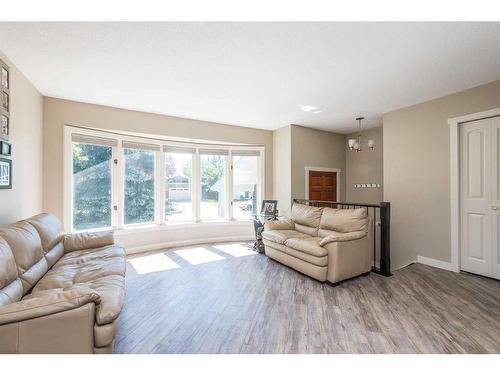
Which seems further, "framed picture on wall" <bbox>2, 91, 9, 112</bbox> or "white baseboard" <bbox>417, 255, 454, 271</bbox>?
"white baseboard" <bbox>417, 255, 454, 271</bbox>

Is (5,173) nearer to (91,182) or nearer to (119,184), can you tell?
(91,182)

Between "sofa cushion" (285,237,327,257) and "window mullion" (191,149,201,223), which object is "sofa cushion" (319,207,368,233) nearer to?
"sofa cushion" (285,237,327,257)

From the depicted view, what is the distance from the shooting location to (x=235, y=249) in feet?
14.3

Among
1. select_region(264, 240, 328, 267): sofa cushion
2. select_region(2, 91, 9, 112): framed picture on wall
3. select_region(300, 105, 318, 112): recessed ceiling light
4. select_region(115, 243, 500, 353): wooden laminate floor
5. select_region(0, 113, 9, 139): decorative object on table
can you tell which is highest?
select_region(300, 105, 318, 112): recessed ceiling light

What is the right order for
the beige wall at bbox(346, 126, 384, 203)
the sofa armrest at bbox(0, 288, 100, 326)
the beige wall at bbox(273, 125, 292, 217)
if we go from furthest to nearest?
the beige wall at bbox(346, 126, 384, 203)
the beige wall at bbox(273, 125, 292, 217)
the sofa armrest at bbox(0, 288, 100, 326)

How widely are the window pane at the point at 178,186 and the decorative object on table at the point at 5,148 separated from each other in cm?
239

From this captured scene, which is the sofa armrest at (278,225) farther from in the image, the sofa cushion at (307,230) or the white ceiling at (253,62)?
the white ceiling at (253,62)

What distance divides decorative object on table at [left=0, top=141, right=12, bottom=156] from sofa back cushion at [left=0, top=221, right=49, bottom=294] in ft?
2.57

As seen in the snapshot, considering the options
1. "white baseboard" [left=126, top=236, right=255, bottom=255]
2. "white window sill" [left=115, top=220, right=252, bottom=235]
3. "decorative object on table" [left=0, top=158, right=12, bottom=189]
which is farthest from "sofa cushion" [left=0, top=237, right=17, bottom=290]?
"white baseboard" [left=126, top=236, right=255, bottom=255]

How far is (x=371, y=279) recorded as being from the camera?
2971mm

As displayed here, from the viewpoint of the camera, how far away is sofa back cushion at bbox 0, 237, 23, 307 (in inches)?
54.4

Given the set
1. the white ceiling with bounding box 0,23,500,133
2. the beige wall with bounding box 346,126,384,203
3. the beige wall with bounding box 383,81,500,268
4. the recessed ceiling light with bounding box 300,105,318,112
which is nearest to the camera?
the white ceiling with bounding box 0,23,500,133
